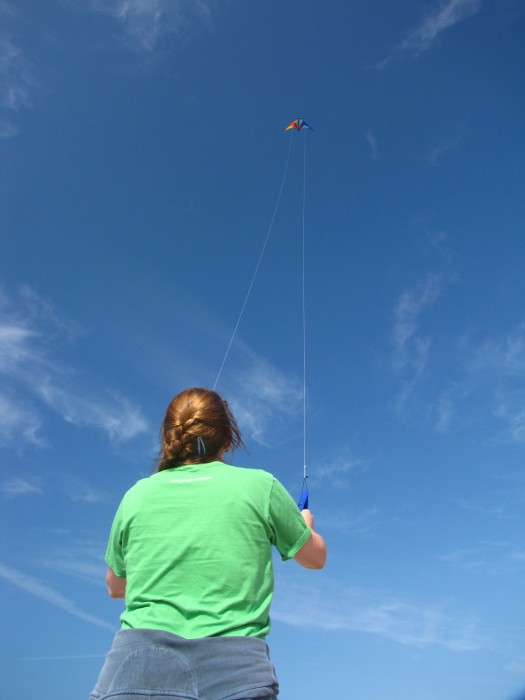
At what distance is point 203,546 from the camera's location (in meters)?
2.16

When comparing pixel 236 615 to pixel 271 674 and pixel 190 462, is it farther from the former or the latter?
pixel 190 462

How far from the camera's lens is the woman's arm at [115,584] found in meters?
2.58

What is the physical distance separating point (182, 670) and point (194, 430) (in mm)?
984

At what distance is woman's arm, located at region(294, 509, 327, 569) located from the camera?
2514mm

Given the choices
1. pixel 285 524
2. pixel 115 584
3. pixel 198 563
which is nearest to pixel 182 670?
pixel 198 563

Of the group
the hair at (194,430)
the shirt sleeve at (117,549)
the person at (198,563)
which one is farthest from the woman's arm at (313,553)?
the shirt sleeve at (117,549)

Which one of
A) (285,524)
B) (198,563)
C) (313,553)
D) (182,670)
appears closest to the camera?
(182,670)

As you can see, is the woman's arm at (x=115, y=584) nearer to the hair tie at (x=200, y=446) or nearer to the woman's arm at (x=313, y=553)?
the hair tie at (x=200, y=446)

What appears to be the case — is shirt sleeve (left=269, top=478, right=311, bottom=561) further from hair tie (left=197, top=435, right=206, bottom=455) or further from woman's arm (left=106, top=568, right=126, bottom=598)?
woman's arm (left=106, top=568, right=126, bottom=598)

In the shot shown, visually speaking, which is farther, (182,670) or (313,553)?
(313,553)

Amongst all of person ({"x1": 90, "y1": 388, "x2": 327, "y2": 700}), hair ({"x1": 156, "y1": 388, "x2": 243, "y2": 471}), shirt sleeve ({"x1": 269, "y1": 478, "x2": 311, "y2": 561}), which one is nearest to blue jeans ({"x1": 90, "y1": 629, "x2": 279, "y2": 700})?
person ({"x1": 90, "y1": 388, "x2": 327, "y2": 700})

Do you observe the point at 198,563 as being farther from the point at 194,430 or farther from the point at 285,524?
the point at 194,430

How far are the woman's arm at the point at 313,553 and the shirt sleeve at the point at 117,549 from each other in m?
0.76

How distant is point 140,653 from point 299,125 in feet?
59.3
